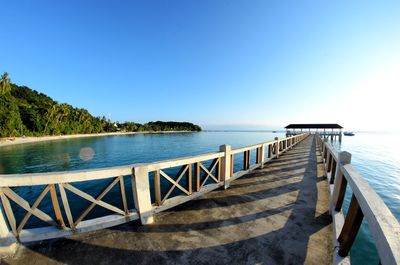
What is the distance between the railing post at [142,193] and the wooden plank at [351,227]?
3.55 metres

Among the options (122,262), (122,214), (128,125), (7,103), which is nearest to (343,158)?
(122,262)

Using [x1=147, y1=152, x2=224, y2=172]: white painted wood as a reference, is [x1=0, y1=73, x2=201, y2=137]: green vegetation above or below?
above

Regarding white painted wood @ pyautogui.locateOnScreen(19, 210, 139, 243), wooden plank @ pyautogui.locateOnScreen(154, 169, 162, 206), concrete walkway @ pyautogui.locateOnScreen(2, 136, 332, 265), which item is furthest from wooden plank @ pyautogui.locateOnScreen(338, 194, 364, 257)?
white painted wood @ pyautogui.locateOnScreen(19, 210, 139, 243)

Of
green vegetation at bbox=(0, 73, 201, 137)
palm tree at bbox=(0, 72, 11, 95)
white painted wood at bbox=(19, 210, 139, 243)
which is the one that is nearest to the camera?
white painted wood at bbox=(19, 210, 139, 243)

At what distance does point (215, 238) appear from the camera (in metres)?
3.25

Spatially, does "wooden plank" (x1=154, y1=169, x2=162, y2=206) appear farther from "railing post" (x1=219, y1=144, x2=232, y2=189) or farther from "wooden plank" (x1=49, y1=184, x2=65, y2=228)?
"railing post" (x1=219, y1=144, x2=232, y2=189)

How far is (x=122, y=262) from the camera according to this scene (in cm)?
273

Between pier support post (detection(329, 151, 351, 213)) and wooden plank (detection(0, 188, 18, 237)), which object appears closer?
wooden plank (detection(0, 188, 18, 237))

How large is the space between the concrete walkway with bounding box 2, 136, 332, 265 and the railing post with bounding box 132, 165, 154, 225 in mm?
217

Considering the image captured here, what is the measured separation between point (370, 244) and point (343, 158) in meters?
3.57

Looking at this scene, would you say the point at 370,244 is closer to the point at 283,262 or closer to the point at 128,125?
the point at 283,262

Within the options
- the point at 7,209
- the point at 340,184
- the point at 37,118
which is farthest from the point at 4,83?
the point at 340,184

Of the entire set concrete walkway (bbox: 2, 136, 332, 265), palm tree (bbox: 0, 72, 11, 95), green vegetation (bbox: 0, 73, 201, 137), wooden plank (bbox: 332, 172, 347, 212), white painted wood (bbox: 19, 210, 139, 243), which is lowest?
concrete walkway (bbox: 2, 136, 332, 265)

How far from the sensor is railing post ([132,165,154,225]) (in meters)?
3.54
